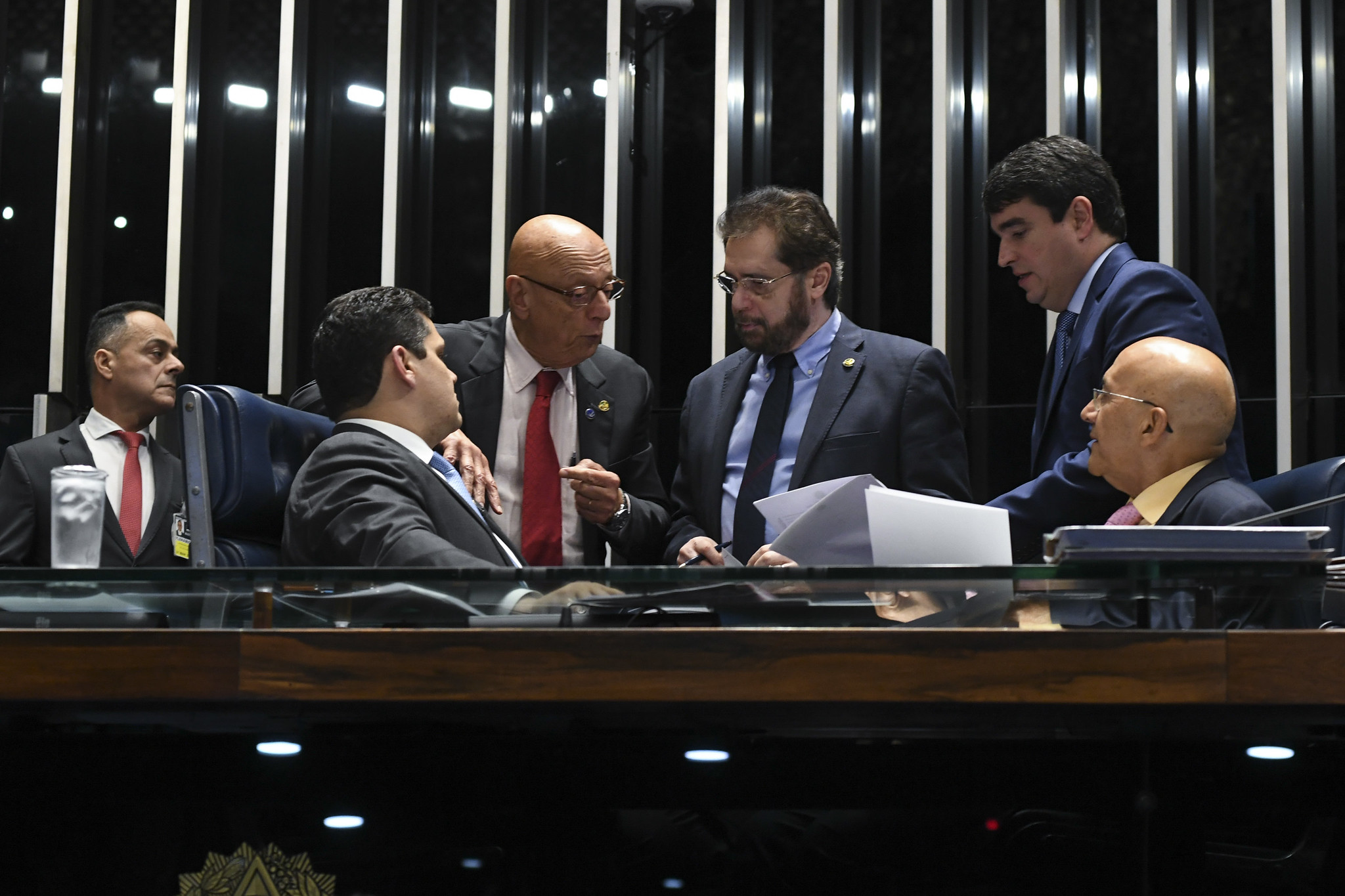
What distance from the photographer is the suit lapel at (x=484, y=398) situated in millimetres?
3029

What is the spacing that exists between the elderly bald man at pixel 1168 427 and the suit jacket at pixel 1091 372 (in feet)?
1.26

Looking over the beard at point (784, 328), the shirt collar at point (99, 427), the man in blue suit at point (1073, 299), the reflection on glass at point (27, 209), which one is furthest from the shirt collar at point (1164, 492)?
the reflection on glass at point (27, 209)

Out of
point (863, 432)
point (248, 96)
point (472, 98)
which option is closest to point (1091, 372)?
point (863, 432)

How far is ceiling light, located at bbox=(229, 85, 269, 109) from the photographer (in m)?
5.98

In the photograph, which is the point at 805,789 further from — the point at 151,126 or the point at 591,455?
the point at 151,126

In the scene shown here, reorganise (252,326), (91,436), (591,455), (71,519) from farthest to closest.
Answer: (252,326), (91,436), (591,455), (71,519)

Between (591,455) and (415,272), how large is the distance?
3.16 m

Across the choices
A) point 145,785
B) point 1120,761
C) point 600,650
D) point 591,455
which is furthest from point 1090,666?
point 591,455

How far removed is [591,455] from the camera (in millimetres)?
3014

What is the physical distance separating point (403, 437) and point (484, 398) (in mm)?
757

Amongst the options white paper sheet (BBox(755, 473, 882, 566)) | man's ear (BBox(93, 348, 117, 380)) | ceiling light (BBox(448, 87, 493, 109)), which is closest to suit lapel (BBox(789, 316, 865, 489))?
white paper sheet (BBox(755, 473, 882, 566))

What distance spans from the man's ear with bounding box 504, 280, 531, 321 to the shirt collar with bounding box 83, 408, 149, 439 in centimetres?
184

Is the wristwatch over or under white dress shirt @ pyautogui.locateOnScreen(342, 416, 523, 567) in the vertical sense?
under

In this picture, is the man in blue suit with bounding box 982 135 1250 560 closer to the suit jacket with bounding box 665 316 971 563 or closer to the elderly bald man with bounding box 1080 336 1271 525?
the suit jacket with bounding box 665 316 971 563
